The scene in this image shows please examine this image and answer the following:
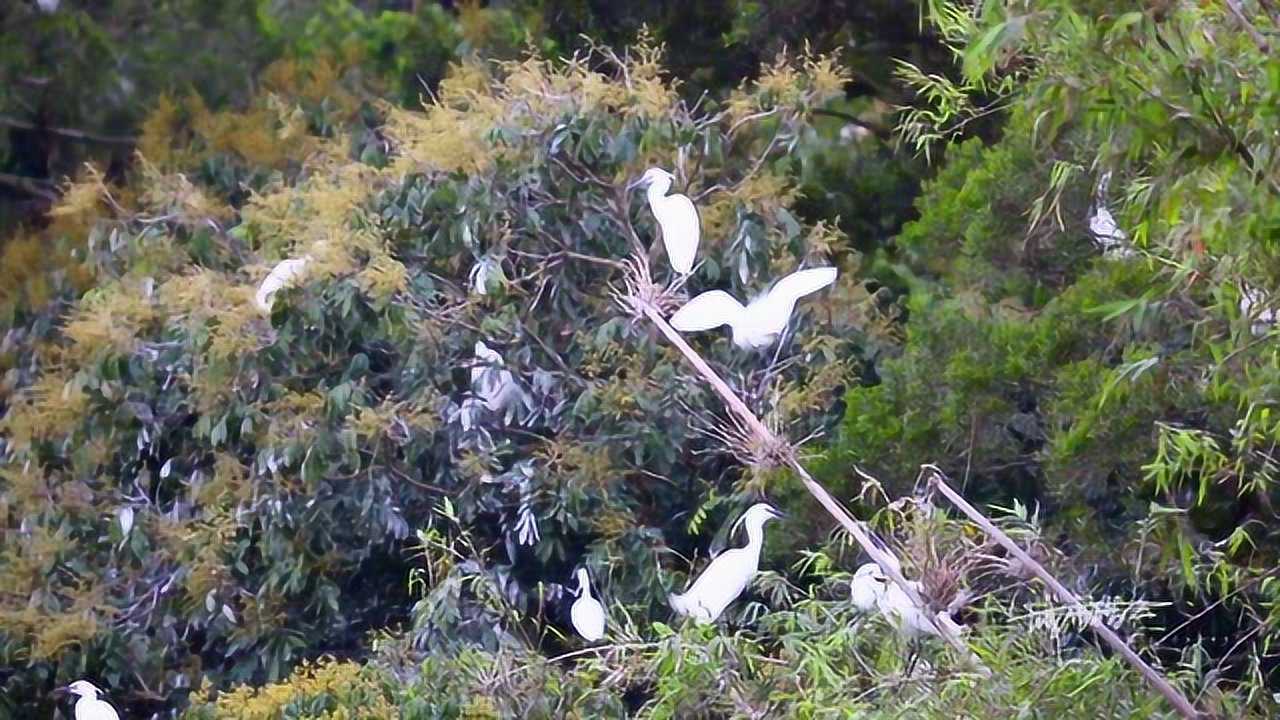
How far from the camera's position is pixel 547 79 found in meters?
5.67

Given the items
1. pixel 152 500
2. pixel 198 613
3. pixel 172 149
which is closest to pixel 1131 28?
pixel 198 613

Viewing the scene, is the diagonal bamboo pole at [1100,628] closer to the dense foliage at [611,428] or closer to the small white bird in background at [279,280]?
the dense foliage at [611,428]

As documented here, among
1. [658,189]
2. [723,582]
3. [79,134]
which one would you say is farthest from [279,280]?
[79,134]

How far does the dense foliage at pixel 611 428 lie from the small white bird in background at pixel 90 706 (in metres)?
0.25

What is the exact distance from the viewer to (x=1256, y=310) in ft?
10.5

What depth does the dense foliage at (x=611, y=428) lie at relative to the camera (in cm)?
374

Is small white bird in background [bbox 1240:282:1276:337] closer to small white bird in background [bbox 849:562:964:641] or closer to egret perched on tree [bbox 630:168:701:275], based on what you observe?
small white bird in background [bbox 849:562:964:641]

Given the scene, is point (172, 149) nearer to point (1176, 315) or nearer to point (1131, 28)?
point (1176, 315)

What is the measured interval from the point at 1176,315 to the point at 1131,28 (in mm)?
1038

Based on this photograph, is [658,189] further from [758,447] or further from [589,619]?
[758,447]

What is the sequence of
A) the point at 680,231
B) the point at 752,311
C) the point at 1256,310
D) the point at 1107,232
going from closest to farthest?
1. the point at 1256,310
2. the point at 752,311
3. the point at 680,231
4. the point at 1107,232

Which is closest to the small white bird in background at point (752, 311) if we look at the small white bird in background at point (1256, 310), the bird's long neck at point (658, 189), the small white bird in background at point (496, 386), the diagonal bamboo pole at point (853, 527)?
the bird's long neck at point (658, 189)

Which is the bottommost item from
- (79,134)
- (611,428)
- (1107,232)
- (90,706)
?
(79,134)

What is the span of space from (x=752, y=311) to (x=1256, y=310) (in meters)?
1.51
